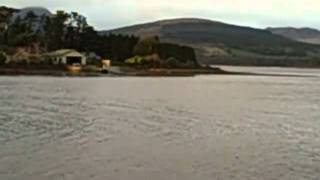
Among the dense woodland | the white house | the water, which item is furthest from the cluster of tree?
the water

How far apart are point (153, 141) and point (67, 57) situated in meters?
79.3

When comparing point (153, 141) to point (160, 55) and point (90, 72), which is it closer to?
point (90, 72)

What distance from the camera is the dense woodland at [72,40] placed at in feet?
361

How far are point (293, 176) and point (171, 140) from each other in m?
7.40

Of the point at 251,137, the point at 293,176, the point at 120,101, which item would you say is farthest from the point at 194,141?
the point at 120,101

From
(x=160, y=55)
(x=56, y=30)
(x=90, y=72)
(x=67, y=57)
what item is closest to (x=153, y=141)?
(x=90, y=72)

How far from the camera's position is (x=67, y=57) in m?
102

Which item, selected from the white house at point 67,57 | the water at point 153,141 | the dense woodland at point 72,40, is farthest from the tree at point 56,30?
the water at point 153,141

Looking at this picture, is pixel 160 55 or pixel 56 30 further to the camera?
pixel 160 55

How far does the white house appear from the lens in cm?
10144

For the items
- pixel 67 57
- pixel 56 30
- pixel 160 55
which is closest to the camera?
pixel 67 57

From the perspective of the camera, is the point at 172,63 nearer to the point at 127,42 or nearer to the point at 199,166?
the point at 127,42

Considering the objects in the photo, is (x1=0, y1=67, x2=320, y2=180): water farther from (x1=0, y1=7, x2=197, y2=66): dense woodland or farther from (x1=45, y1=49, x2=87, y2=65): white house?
(x1=0, y1=7, x2=197, y2=66): dense woodland

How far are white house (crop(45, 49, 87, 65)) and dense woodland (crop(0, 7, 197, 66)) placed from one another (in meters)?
5.03
